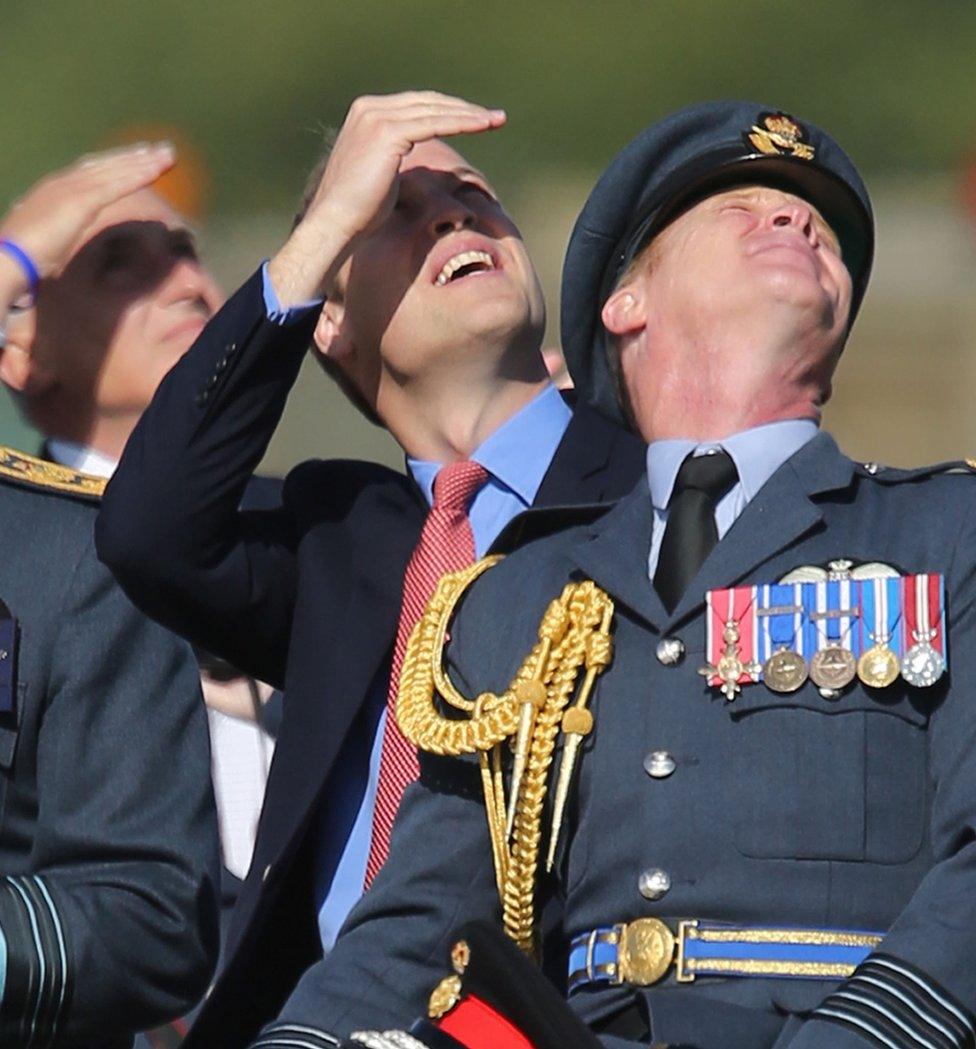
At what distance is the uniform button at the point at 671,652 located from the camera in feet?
12.6

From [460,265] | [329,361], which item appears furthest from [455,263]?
[329,361]

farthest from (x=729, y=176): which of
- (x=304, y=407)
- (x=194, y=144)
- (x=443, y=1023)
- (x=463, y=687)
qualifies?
(x=194, y=144)

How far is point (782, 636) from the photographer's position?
3781 mm

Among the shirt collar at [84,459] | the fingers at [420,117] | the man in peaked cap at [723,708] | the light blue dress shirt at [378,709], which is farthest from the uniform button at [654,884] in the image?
the shirt collar at [84,459]

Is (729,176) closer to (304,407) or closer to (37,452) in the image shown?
(37,452)

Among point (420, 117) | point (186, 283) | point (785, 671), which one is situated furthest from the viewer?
point (186, 283)

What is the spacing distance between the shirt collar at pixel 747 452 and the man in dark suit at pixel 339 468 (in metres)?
0.56

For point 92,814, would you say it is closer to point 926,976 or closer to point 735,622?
point 735,622

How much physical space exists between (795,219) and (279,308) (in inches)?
29.8

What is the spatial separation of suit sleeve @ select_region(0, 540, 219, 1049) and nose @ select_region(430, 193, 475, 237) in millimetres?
834

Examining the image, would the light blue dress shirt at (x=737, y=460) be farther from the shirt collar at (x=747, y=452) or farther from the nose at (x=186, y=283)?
the nose at (x=186, y=283)

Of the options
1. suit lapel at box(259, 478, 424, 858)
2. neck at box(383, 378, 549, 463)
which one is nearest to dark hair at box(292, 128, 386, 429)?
neck at box(383, 378, 549, 463)

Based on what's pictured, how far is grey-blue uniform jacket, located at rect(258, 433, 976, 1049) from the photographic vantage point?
3.55 metres

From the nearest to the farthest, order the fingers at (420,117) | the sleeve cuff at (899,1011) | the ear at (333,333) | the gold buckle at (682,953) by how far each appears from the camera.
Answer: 1. the sleeve cuff at (899,1011)
2. the gold buckle at (682,953)
3. the fingers at (420,117)
4. the ear at (333,333)
